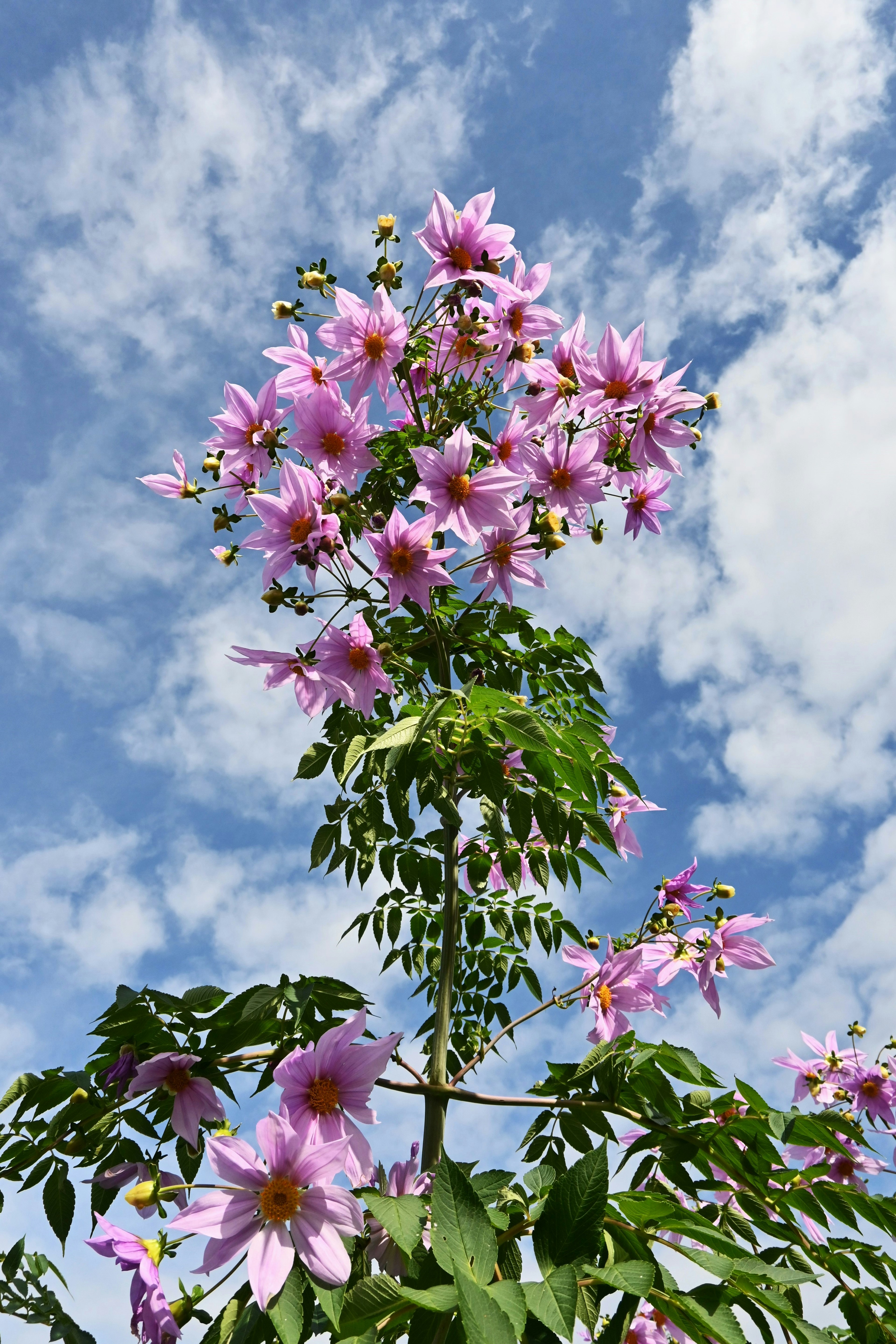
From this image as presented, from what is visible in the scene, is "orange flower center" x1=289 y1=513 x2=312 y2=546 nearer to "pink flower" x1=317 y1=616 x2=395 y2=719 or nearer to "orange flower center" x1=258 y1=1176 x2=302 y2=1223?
"pink flower" x1=317 y1=616 x2=395 y2=719

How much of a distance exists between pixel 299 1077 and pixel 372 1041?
0.46 feet

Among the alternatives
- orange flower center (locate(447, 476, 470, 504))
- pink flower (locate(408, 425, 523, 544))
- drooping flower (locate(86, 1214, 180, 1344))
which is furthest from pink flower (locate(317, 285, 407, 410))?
drooping flower (locate(86, 1214, 180, 1344))

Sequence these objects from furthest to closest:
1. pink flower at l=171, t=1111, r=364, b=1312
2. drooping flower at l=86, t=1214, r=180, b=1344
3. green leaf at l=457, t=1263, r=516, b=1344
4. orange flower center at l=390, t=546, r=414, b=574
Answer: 1. orange flower center at l=390, t=546, r=414, b=574
2. drooping flower at l=86, t=1214, r=180, b=1344
3. pink flower at l=171, t=1111, r=364, b=1312
4. green leaf at l=457, t=1263, r=516, b=1344

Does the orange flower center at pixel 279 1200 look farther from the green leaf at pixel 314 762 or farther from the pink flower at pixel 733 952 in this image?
the pink flower at pixel 733 952

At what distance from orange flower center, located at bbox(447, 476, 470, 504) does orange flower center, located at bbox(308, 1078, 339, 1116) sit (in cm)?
146

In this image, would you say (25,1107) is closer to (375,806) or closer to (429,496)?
(375,806)

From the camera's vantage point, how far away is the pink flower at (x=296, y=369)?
9.08ft

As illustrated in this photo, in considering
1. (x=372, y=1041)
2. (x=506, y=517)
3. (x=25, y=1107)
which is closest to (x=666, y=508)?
(x=506, y=517)

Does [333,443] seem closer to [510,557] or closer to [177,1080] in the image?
[510,557]

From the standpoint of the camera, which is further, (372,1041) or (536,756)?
(536,756)

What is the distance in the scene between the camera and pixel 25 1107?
2.07 meters

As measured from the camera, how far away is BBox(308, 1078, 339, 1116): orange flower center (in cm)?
165

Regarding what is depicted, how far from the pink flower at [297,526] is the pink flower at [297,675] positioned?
0.68 ft

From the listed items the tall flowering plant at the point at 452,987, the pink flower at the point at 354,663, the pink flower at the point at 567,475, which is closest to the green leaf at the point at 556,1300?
the tall flowering plant at the point at 452,987
